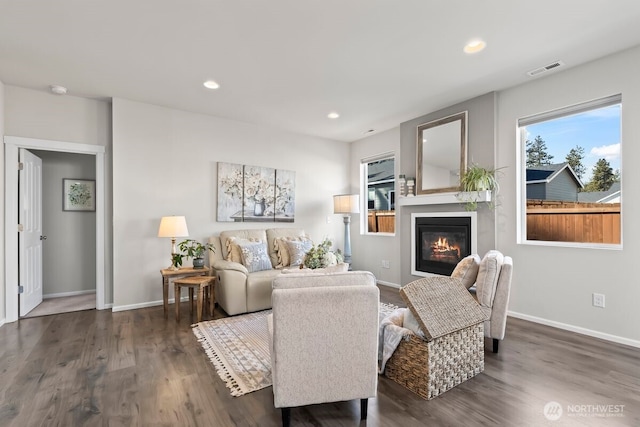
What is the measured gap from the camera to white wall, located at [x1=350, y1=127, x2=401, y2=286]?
5.25m

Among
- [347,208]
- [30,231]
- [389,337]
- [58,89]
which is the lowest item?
[389,337]

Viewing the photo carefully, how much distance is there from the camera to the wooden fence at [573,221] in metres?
3.01

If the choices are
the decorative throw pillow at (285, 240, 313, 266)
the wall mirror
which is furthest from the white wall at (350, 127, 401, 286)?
the decorative throw pillow at (285, 240, 313, 266)

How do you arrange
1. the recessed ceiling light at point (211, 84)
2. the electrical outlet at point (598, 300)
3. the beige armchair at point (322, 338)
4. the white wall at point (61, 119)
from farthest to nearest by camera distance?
the white wall at point (61, 119) → the recessed ceiling light at point (211, 84) → the electrical outlet at point (598, 300) → the beige armchair at point (322, 338)

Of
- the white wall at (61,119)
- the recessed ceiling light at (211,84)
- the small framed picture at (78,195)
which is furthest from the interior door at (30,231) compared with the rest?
the recessed ceiling light at (211,84)

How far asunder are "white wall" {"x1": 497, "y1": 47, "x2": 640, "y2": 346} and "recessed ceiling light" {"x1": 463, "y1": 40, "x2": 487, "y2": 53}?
1.18m

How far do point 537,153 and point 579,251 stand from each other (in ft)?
3.79

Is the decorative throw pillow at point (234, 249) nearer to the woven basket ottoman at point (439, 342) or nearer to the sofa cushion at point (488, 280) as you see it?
the woven basket ottoman at point (439, 342)

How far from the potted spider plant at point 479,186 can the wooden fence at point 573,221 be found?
16.0 inches

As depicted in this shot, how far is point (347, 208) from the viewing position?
17.9 ft

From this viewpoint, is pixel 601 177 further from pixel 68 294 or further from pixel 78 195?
pixel 68 294

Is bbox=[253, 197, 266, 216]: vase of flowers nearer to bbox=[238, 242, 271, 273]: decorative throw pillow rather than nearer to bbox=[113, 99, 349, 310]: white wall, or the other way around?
bbox=[113, 99, 349, 310]: white wall

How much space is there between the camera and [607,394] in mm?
2037

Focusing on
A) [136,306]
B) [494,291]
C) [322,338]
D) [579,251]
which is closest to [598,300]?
[579,251]
